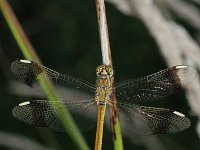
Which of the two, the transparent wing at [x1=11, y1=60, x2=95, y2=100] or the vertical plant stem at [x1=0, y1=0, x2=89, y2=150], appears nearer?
the vertical plant stem at [x1=0, y1=0, x2=89, y2=150]

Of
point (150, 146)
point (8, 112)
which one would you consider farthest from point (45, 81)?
point (8, 112)

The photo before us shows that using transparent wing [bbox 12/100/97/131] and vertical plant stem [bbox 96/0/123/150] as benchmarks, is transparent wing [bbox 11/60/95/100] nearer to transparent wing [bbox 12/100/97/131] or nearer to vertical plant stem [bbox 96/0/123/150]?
transparent wing [bbox 12/100/97/131]

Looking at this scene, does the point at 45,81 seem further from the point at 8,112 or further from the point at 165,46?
the point at 8,112

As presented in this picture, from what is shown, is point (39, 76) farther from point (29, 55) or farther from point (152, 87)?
point (152, 87)

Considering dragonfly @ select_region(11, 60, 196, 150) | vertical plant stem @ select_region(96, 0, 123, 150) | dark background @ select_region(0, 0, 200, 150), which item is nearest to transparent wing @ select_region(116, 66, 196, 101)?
dragonfly @ select_region(11, 60, 196, 150)

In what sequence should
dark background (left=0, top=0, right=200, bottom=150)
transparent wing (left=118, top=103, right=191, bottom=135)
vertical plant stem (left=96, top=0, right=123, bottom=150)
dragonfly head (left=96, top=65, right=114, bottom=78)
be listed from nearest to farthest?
vertical plant stem (left=96, top=0, right=123, bottom=150)
dragonfly head (left=96, top=65, right=114, bottom=78)
transparent wing (left=118, top=103, right=191, bottom=135)
dark background (left=0, top=0, right=200, bottom=150)
